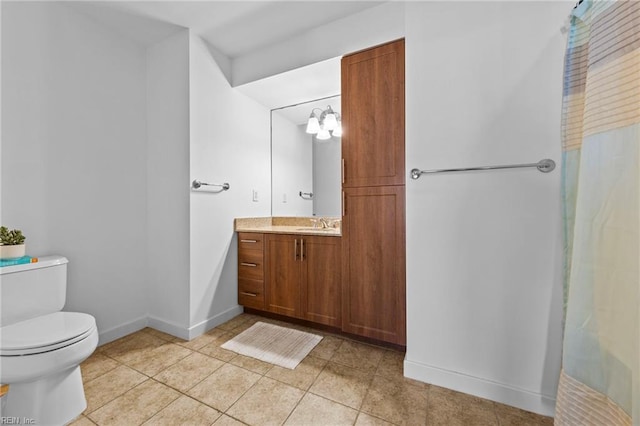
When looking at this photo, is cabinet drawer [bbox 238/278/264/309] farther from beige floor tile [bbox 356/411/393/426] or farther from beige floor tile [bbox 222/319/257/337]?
beige floor tile [bbox 356/411/393/426]

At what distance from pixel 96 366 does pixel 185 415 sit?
2.82 ft

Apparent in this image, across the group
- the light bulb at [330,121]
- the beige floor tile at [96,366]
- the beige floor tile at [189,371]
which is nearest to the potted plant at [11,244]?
the beige floor tile at [96,366]

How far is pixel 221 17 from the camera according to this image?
1.95 m

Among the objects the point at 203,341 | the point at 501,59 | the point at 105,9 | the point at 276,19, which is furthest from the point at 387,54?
the point at 203,341

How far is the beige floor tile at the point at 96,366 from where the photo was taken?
158cm

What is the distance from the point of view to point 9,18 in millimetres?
1581

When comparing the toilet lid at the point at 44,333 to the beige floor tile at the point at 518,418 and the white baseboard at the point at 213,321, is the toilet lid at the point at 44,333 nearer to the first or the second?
the white baseboard at the point at 213,321

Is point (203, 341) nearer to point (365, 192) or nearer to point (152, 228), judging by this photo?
point (152, 228)

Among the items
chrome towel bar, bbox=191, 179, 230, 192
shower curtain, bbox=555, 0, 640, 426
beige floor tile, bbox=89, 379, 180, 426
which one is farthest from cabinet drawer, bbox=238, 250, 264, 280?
shower curtain, bbox=555, 0, 640, 426

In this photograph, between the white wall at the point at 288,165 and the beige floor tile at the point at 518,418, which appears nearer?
the beige floor tile at the point at 518,418

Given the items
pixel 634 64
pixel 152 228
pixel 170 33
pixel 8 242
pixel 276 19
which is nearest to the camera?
pixel 634 64

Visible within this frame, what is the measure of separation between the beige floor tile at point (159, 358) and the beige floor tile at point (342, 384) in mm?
968

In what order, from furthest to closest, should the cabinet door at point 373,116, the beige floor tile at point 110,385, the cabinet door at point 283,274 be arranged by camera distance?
the cabinet door at point 283,274 < the cabinet door at point 373,116 < the beige floor tile at point 110,385

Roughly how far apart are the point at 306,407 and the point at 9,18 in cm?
278
